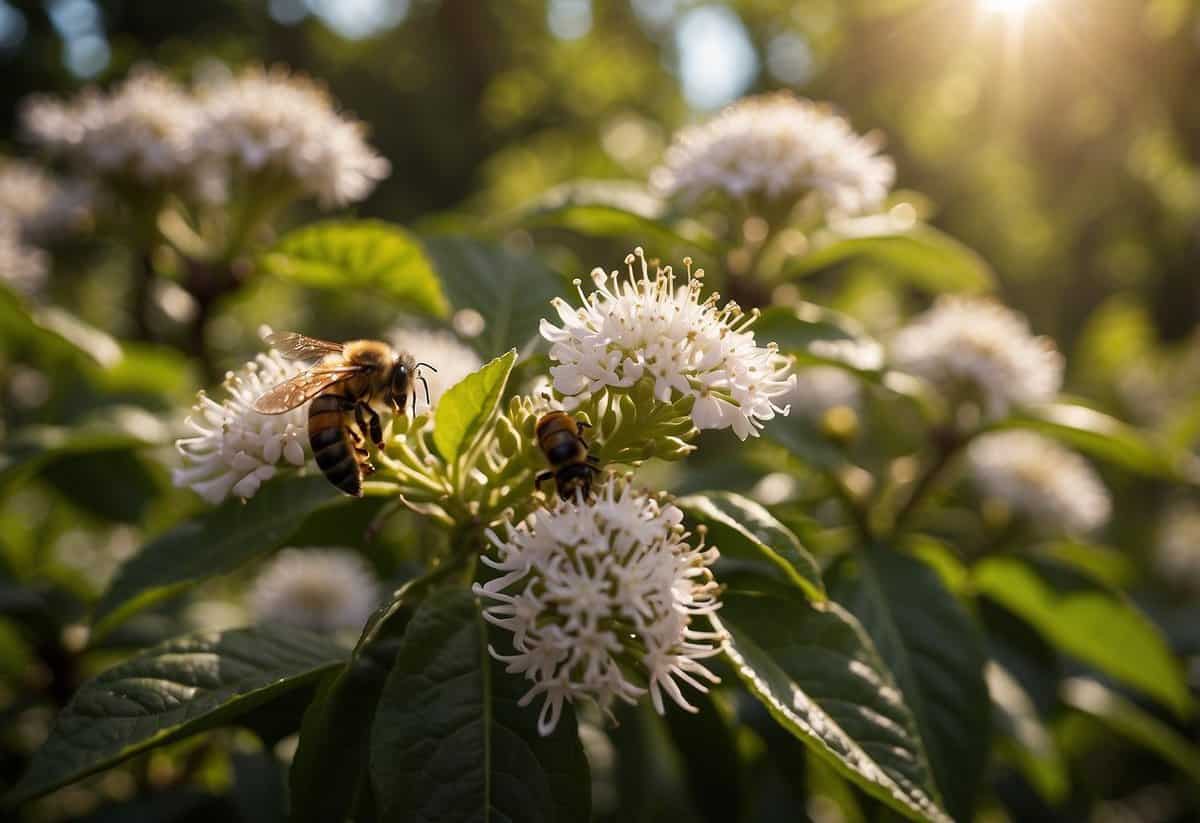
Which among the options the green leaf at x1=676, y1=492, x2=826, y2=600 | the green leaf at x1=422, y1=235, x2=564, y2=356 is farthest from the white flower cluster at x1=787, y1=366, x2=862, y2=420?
the green leaf at x1=676, y1=492, x2=826, y2=600

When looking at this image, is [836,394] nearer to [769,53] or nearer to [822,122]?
[822,122]

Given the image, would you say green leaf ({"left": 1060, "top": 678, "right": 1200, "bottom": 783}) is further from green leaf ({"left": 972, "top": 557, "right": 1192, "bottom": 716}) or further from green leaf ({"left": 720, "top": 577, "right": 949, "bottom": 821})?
green leaf ({"left": 720, "top": 577, "right": 949, "bottom": 821})

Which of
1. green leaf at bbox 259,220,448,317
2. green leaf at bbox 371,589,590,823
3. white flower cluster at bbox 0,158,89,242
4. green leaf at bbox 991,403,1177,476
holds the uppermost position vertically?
white flower cluster at bbox 0,158,89,242

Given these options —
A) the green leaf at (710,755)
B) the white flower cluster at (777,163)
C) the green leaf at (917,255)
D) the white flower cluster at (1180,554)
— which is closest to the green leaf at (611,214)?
the white flower cluster at (777,163)

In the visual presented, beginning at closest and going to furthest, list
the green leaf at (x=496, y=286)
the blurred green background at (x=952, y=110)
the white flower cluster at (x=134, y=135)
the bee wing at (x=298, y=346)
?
the bee wing at (x=298, y=346), the green leaf at (x=496, y=286), the white flower cluster at (x=134, y=135), the blurred green background at (x=952, y=110)

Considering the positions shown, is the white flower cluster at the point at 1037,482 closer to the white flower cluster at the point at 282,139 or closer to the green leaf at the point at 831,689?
the green leaf at the point at 831,689

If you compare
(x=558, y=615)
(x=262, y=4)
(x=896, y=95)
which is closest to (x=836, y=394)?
(x=558, y=615)

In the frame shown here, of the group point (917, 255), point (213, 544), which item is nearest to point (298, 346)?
point (213, 544)
